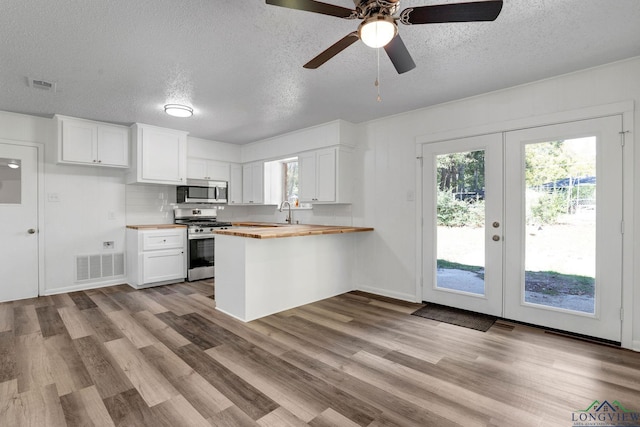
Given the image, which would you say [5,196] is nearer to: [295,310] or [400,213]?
[295,310]

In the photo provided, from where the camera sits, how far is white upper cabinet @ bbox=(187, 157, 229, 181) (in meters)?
5.56

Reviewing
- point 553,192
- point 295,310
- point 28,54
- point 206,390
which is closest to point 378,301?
point 295,310

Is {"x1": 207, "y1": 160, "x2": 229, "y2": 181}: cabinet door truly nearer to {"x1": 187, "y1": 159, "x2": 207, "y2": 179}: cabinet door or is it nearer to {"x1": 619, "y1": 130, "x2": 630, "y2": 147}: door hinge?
{"x1": 187, "y1": 159, "x2": 207, "y2": 179}: cabinet door

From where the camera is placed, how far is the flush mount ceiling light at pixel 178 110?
375 cm

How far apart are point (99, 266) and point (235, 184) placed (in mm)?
2570

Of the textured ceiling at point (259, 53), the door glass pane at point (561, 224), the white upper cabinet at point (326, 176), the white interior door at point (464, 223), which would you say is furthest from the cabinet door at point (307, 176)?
the door glass pane at point (561, 224)

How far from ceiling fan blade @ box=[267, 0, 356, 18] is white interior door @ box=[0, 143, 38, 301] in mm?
4556

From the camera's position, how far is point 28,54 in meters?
2.52

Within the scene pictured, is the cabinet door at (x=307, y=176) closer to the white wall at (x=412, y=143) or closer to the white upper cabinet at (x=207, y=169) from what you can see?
the white wall at (x=412, y=143)

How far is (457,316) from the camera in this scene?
11.4 feet

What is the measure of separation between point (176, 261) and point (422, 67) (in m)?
4.32

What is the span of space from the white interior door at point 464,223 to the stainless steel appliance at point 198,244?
3.24 m

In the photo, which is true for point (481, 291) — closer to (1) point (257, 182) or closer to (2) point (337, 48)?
(2) point (337, 48)

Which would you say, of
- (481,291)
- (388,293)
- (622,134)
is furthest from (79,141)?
(622,134)
